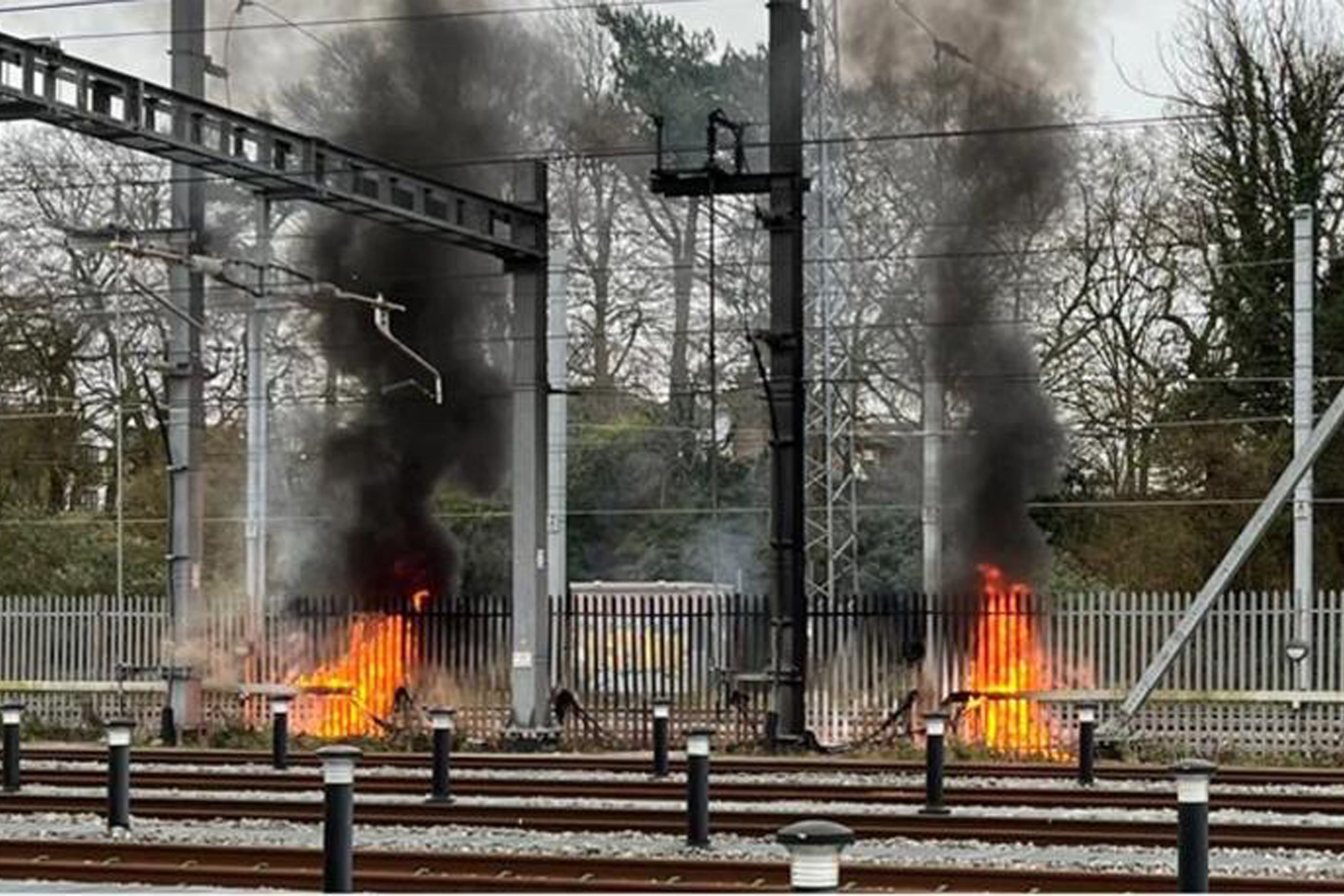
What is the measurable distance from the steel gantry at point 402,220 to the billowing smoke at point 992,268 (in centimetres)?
927

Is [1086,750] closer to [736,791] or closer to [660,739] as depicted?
[736,791]

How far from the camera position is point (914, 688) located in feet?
108

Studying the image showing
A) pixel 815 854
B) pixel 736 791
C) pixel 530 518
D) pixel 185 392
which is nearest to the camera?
pixel 815 854

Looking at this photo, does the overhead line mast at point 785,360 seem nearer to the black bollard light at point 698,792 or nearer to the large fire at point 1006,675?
the large fire at point 1006,675

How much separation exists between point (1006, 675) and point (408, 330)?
46.2 feet

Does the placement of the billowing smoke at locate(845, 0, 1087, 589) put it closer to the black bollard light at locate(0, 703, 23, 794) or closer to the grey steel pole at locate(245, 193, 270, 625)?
the grey steel pole at locate(245, 193, 270, 625)

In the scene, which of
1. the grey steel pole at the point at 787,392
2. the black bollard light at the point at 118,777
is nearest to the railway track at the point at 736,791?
the black bollard light at the point at 118,777

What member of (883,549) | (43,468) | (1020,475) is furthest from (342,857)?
(43,468)

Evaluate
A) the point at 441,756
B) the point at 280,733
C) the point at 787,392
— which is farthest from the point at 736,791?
the point at 787,392

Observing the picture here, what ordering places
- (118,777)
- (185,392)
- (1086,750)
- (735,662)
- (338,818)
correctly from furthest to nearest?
(735,662) < (185,392) < (1086,750) < (118,777) < (338,818)

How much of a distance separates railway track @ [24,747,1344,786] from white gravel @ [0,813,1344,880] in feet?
25.2

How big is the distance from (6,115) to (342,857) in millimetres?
14440

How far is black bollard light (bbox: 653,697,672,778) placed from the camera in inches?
1005

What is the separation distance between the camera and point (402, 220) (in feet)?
104
